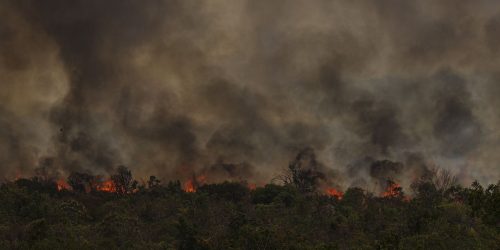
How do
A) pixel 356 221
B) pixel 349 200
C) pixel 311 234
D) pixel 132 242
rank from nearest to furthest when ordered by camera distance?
pixel 132 242, pixel 311 234, pixel 356 221, pixel 349 200

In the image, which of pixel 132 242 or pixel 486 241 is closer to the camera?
pixel 486 241

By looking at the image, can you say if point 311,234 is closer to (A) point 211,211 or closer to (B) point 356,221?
(B) point 356,221

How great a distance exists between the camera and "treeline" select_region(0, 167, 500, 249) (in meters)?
76.8

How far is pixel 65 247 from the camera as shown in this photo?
243 feet

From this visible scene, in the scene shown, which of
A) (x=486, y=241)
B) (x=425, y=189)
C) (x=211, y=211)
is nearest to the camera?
(x=486, y=241)

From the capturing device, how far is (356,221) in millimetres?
120500

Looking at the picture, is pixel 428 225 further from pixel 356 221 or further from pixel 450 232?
pixel 356 221

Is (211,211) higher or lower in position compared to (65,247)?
higher

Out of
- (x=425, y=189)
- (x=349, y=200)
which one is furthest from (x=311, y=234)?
(x=425, y=189)

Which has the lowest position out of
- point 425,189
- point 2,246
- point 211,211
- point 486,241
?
point 486,241

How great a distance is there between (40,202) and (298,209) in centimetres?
6189

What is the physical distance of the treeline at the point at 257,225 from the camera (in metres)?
76.8

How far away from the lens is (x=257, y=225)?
10506 cm

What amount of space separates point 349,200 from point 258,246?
319 feet
